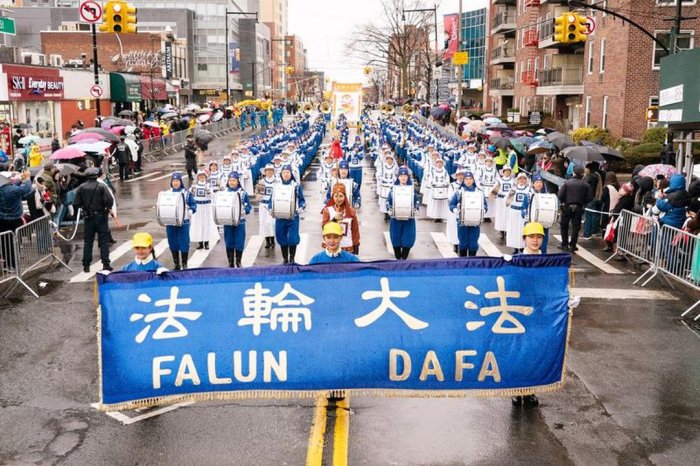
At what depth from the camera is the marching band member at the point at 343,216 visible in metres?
11.0

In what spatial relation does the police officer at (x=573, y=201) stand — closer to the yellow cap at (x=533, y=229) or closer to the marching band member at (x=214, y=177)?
the marching band member at (x=214, y=177)

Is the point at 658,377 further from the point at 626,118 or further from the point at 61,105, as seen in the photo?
the point at 61,105

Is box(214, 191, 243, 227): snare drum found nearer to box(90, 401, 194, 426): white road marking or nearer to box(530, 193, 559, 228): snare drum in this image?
box(530, 193, 559, 228): snare drum

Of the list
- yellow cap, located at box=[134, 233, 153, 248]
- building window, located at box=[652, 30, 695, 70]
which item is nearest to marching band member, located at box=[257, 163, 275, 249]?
yellow cap, located at box=[134, 233, 153, 248]

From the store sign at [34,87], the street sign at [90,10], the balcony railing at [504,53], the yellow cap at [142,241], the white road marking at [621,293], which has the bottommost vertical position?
the white road marking at [621,293]

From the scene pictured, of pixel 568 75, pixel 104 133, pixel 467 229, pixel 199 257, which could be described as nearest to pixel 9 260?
pixel 199 257

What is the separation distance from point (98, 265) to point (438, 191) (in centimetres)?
863

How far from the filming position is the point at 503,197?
17.2 m

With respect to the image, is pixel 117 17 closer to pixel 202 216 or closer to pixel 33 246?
pixel 202 216

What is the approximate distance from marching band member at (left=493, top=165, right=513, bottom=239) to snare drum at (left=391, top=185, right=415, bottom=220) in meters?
3.47

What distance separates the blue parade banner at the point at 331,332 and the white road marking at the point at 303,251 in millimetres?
8080

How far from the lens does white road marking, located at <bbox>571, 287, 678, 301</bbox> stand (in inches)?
484

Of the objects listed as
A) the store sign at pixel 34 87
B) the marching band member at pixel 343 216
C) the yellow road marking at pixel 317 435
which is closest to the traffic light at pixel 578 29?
the marching band member at pixel 343 216

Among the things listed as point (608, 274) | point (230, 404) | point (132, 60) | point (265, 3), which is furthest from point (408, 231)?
point (265, 3)
